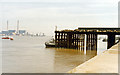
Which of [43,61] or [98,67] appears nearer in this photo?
[98,67]

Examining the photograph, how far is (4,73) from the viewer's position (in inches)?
474

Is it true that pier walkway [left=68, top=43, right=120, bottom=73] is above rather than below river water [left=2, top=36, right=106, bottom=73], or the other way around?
above

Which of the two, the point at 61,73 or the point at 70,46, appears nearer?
the point at 61,73

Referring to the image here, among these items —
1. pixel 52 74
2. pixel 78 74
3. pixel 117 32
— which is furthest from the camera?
pixel 117 32

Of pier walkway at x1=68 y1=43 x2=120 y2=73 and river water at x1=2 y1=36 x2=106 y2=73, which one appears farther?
river water at x1=2 y1=36 x2=106 y2=73

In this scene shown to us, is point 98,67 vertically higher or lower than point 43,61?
higher

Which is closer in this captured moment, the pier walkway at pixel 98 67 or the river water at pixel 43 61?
the pier walkway at pixel 98 67

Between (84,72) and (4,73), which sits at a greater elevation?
(84,72)

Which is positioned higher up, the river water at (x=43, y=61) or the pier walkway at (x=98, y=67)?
the pier walkway at (x=98, y=67)

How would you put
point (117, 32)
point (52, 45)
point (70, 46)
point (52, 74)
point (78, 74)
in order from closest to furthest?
1. point (78, 74)
2. point (52, 74)
3. point (117, 32)
4. point (70, 46)
5. point (52, 45)

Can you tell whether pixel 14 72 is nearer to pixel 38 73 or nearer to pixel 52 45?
pixel 38 73

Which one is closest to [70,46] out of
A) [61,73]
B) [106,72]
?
[61,73]

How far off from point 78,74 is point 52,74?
815 cm

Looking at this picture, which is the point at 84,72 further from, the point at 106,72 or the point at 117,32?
the point at 117,32
